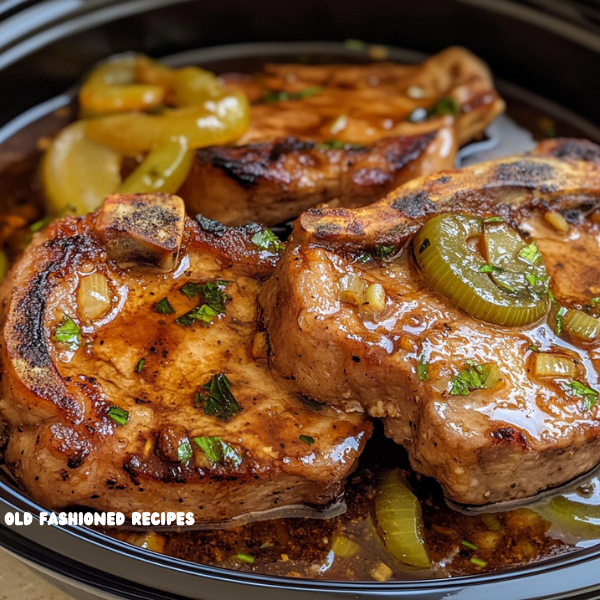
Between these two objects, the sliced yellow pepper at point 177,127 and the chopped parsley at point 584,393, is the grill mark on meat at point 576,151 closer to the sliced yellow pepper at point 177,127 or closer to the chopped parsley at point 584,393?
the chopped parsley at point 584,393

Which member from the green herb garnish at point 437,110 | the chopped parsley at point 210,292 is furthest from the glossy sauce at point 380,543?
the green herb garnish at point 437,110

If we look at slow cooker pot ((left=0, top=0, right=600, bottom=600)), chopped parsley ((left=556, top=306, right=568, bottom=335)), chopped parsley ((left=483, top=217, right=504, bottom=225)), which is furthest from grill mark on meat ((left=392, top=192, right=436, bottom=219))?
slow cooker pot ((left=0, top=0, right=600, bottom=600))

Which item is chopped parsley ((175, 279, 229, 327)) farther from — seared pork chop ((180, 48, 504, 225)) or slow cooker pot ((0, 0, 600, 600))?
slow cooker pot ((0, 0, 600, 600))

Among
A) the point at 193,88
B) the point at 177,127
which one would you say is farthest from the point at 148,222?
the point at 193,88

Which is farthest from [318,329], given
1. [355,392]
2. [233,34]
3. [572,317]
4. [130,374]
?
[233,34]

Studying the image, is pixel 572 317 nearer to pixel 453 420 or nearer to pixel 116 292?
pixel 453 420

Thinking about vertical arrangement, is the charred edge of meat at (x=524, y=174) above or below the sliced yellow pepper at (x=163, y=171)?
below

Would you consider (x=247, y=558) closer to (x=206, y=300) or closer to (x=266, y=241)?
(x=206, y=300)
